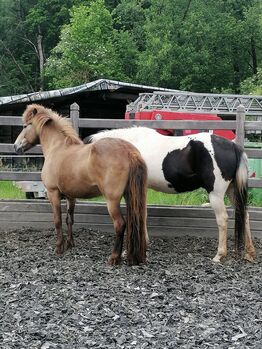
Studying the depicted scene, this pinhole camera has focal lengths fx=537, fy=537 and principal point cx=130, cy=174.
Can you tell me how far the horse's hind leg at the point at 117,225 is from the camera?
552 cm

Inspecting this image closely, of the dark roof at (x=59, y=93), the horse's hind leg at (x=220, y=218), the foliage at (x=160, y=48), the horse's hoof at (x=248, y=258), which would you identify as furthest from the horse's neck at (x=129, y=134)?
the foliage at (x=160, y=48)

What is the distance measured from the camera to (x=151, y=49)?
31875 millimetres

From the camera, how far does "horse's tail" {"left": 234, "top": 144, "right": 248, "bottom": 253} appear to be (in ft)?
19.2

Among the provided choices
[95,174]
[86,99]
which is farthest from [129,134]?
[86,99]

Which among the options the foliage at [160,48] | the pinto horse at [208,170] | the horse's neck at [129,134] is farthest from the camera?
the foliage at [160,48]

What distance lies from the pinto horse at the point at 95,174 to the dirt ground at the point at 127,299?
327mm

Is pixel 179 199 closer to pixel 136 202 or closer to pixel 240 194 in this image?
pixel 240 194

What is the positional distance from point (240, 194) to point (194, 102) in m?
10.3

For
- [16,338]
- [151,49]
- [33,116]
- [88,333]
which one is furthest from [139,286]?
[151,49]

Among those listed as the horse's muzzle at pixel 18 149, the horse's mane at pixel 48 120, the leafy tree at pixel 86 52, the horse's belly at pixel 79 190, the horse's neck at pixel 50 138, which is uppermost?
the leafy tree at pixel 86 52

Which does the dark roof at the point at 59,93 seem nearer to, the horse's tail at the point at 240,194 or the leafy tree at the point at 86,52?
the horse's tail at the point at 240,194

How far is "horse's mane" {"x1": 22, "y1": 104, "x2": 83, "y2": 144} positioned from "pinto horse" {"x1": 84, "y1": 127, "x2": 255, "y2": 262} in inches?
31.3

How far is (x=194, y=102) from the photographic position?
Result: 15.9 meters

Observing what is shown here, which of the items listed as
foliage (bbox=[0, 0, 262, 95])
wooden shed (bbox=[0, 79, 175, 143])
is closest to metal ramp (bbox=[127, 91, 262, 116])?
wooden shed (bbox=[0, 79, 175, 143])
